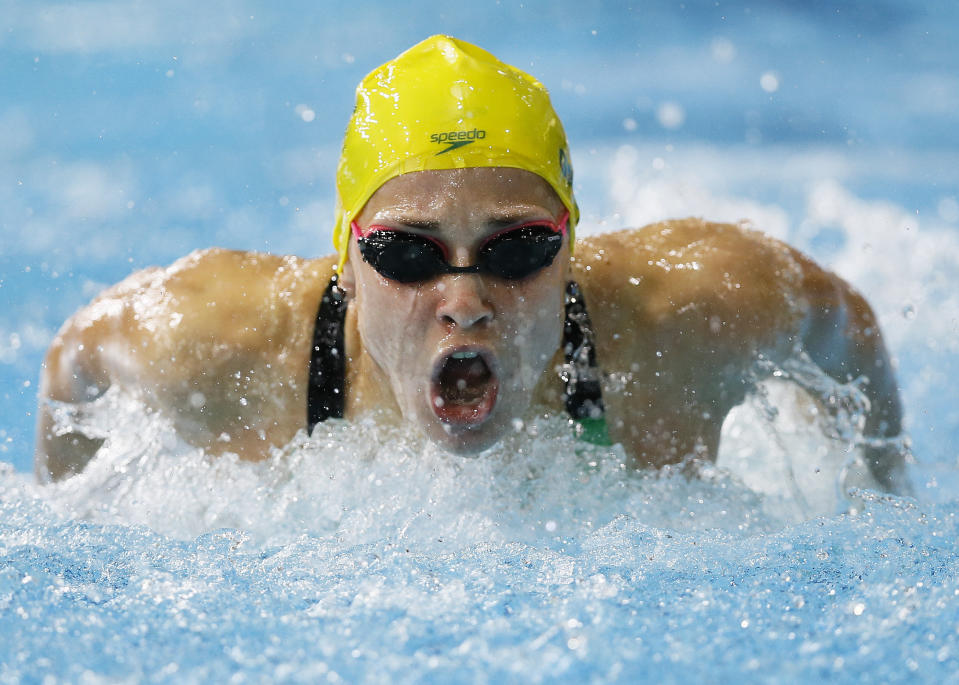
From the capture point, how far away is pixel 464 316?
1971 mm

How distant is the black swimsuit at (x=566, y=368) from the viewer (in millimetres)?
2336

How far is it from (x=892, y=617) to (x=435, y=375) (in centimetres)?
90

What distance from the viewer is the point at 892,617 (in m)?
1.72

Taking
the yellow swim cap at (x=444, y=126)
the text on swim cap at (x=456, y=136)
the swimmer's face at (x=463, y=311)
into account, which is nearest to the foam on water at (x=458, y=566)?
the swimmer's face at (x=463, y=311)

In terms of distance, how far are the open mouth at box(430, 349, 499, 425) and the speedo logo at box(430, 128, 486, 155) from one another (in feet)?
1.37

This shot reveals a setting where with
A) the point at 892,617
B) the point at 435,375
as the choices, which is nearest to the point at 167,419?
the point at 435,375

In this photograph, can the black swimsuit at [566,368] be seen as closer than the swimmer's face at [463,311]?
No

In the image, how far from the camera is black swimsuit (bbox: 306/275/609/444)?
2336 millimetres

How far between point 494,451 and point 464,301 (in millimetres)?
525

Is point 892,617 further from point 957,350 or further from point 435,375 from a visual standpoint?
point 957,350

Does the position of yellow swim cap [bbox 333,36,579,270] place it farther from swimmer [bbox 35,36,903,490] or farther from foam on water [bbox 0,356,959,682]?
foam on water [bbox 0,356,959,682]

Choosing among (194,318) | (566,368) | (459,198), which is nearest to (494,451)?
(566,368)

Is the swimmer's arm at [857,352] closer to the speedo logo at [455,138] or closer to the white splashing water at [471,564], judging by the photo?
the white splashing water at [471,564]

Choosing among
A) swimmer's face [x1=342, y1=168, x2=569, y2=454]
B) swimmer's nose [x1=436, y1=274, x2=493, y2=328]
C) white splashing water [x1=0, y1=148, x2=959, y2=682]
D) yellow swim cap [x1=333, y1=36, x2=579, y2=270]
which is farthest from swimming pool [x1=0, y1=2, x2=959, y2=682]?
yellow swim cap [x1=333, y1=36, x2=579, y2=270]
